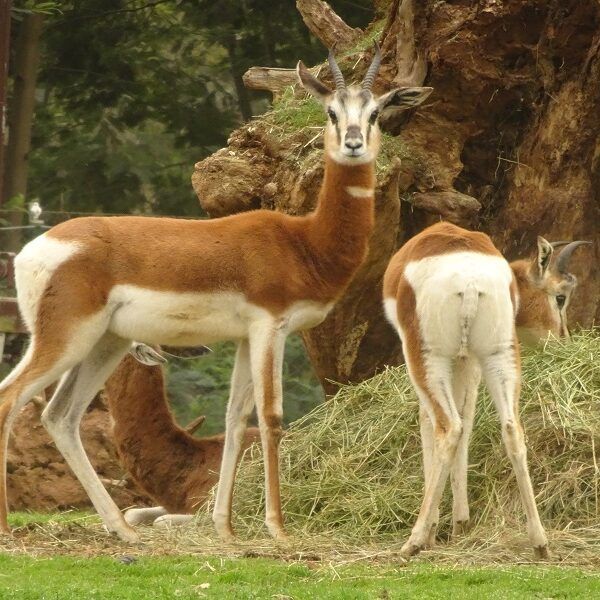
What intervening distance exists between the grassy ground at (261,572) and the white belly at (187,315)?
1274 millimetres

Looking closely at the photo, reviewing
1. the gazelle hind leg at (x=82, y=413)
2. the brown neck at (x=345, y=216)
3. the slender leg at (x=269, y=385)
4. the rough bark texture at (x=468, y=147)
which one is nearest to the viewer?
the gazelle hind leg at (x=82, y=413)

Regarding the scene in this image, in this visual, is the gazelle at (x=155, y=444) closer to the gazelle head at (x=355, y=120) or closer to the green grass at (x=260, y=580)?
the gazelle head at (x=355, y=120)

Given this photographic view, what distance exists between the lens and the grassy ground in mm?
6629

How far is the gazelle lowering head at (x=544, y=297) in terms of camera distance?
10.2 meters

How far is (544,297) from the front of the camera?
33.5 feet

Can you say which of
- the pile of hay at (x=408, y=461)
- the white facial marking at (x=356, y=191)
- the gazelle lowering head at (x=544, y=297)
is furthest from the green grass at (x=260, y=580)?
the gazelle lowering head at (x=544, y=297)

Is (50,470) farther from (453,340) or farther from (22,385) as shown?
(453,340)

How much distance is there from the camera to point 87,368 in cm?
909

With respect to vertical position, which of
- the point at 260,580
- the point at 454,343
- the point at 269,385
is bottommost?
the point at 260,580

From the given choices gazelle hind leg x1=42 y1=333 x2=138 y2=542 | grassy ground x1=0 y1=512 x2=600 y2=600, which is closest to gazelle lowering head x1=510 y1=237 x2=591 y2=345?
grassy ground x1=0 y1=512 x2=600 y2=600

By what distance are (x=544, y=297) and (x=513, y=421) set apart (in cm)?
267

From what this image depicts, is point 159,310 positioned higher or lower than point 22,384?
higher

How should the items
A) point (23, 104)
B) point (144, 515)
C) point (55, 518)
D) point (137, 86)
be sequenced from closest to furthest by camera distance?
point (55, 518), point (144, 515), point (23, 104), point (137, 86)

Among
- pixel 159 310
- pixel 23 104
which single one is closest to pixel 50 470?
pixel 159 310
